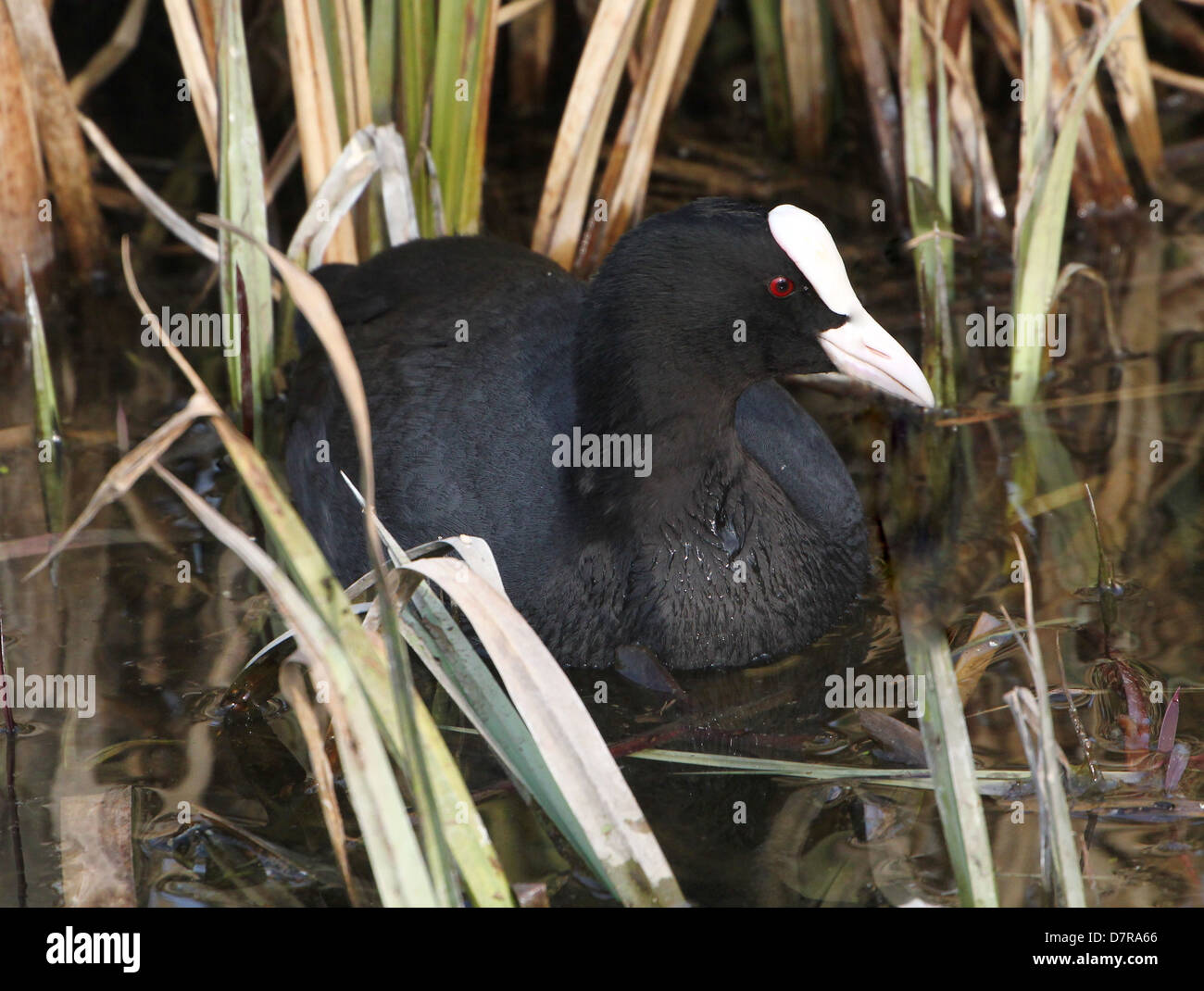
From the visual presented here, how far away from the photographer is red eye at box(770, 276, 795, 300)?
2.72m

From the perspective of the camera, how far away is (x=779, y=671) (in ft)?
9.74

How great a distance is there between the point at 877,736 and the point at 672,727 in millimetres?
392

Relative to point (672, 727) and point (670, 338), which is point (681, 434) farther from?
point (672, 727)

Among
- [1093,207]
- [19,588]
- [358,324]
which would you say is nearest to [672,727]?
[358,324]

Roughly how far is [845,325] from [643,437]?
1.38ft

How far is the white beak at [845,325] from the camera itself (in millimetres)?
2691
